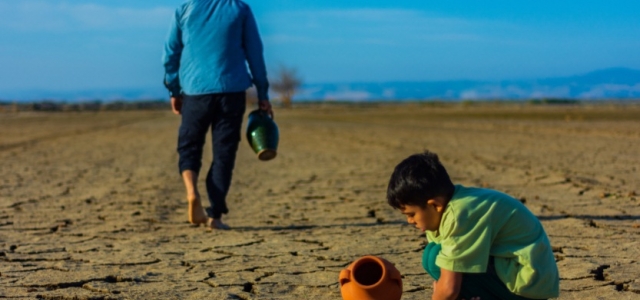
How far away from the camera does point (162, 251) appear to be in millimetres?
4219

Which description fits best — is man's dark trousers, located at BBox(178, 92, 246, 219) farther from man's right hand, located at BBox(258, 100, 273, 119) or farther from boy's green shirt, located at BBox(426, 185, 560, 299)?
boy's green shirt, located at BBox(426, 185, 560, 299)

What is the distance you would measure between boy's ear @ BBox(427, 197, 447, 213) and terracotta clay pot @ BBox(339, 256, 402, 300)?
419 mm

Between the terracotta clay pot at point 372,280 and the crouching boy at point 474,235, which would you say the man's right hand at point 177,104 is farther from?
the crouching boy at point 474,235

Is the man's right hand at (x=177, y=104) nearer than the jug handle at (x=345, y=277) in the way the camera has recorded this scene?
No

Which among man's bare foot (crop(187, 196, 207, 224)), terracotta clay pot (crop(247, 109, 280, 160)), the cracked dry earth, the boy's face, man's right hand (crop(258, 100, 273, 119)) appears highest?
man's right hand (crop(258, 100, 273, 119))

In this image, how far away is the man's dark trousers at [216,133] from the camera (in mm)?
4883

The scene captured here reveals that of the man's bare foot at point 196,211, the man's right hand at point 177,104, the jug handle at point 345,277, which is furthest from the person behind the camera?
the man's right hand at point 177,104

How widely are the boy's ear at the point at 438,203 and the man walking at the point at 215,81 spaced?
2.62 m

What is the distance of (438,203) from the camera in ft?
7.95

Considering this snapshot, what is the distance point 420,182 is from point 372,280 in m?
0.62

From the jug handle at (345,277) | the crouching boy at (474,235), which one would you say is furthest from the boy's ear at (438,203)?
the jug handle at (345,277)

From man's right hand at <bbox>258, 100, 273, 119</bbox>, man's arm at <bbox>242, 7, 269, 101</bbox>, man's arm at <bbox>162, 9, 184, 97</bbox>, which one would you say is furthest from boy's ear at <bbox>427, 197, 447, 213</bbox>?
man's arm at <bbox>162, 9, 184, 97</bbox>

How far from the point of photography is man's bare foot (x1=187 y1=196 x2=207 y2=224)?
488 centimetres

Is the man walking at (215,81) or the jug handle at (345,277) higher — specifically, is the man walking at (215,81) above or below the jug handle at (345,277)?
above
